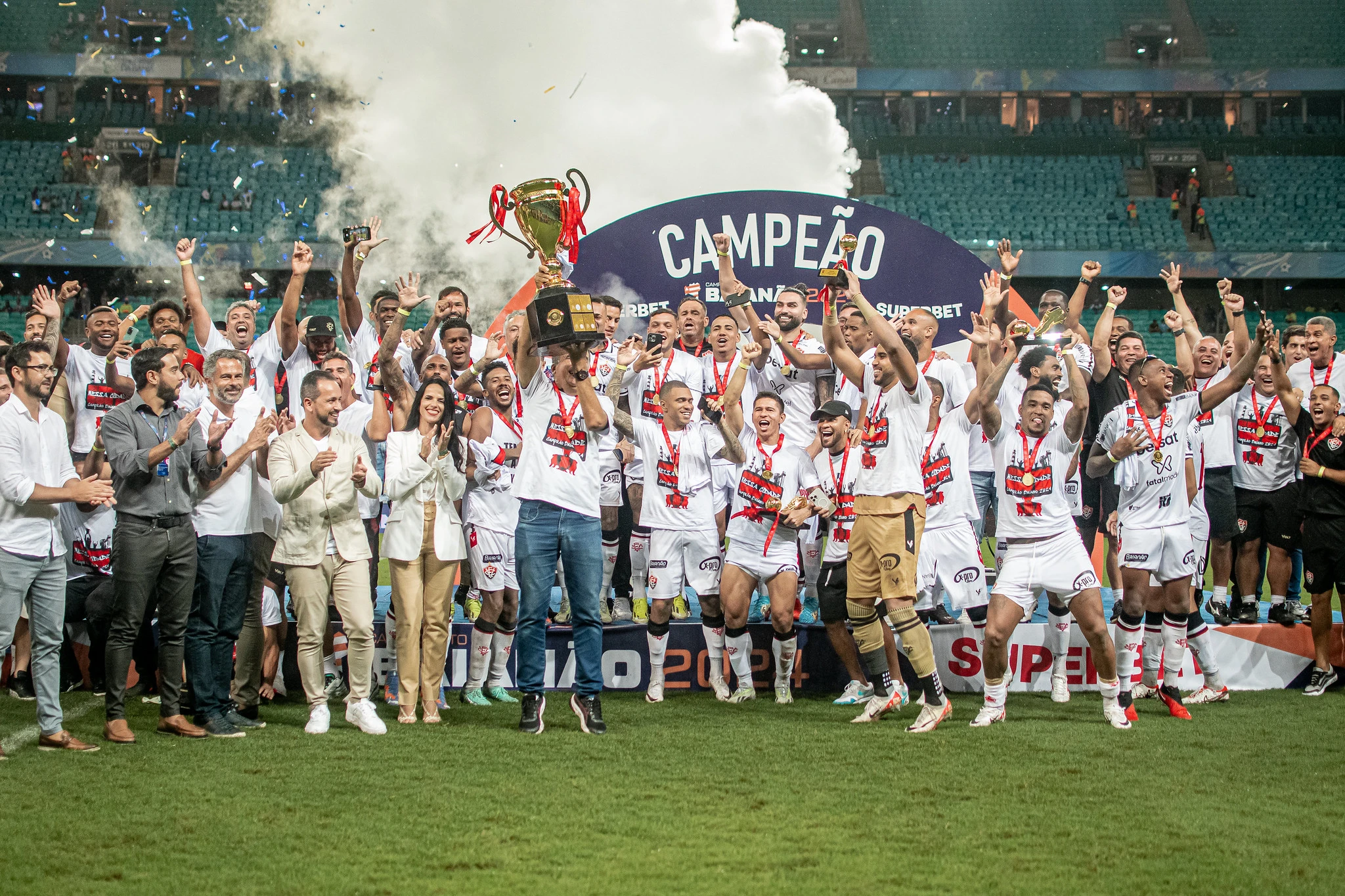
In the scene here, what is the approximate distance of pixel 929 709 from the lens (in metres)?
6.95

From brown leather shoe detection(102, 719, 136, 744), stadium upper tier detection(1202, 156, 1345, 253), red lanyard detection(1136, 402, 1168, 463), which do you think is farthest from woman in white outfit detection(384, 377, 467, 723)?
stadium upper tier detection(1202, 156, 1345, 253)

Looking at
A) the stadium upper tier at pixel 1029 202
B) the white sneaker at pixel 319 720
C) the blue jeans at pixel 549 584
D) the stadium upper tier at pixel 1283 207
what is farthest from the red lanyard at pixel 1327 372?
the stadium upper tier at pixel 1283 207

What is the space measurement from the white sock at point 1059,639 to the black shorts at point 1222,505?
6.78ft

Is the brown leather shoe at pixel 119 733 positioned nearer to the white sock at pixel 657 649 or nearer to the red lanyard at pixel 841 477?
the white sock at pixel 657 649

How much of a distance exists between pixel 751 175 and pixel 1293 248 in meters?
17.8

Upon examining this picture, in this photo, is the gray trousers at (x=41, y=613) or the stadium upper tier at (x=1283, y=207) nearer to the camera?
the gray trousers at (x=41, y=613)

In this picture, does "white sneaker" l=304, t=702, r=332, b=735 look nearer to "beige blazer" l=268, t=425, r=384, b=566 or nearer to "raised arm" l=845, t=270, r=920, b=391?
"beige blazer" l=268, t=425, r=384, b=566

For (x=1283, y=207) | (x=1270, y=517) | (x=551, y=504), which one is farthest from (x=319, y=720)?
(x=1283, y=207)

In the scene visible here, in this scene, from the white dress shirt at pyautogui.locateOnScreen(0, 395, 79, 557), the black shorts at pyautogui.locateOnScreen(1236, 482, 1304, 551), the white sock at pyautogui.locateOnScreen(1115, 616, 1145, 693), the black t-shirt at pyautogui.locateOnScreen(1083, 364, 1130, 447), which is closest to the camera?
the white dress shirt at pyautogui.locateOnScreen(0, 395, 79, 557)

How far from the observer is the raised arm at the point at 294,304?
25.0ft

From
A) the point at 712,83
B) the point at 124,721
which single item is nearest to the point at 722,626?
the point at 124,721

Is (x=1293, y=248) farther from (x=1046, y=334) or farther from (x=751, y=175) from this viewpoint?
(x=1046, y=334)

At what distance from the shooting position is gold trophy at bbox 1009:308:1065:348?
7926 mm

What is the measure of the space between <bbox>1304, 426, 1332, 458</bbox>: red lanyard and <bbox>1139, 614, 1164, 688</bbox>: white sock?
6.12 ft
